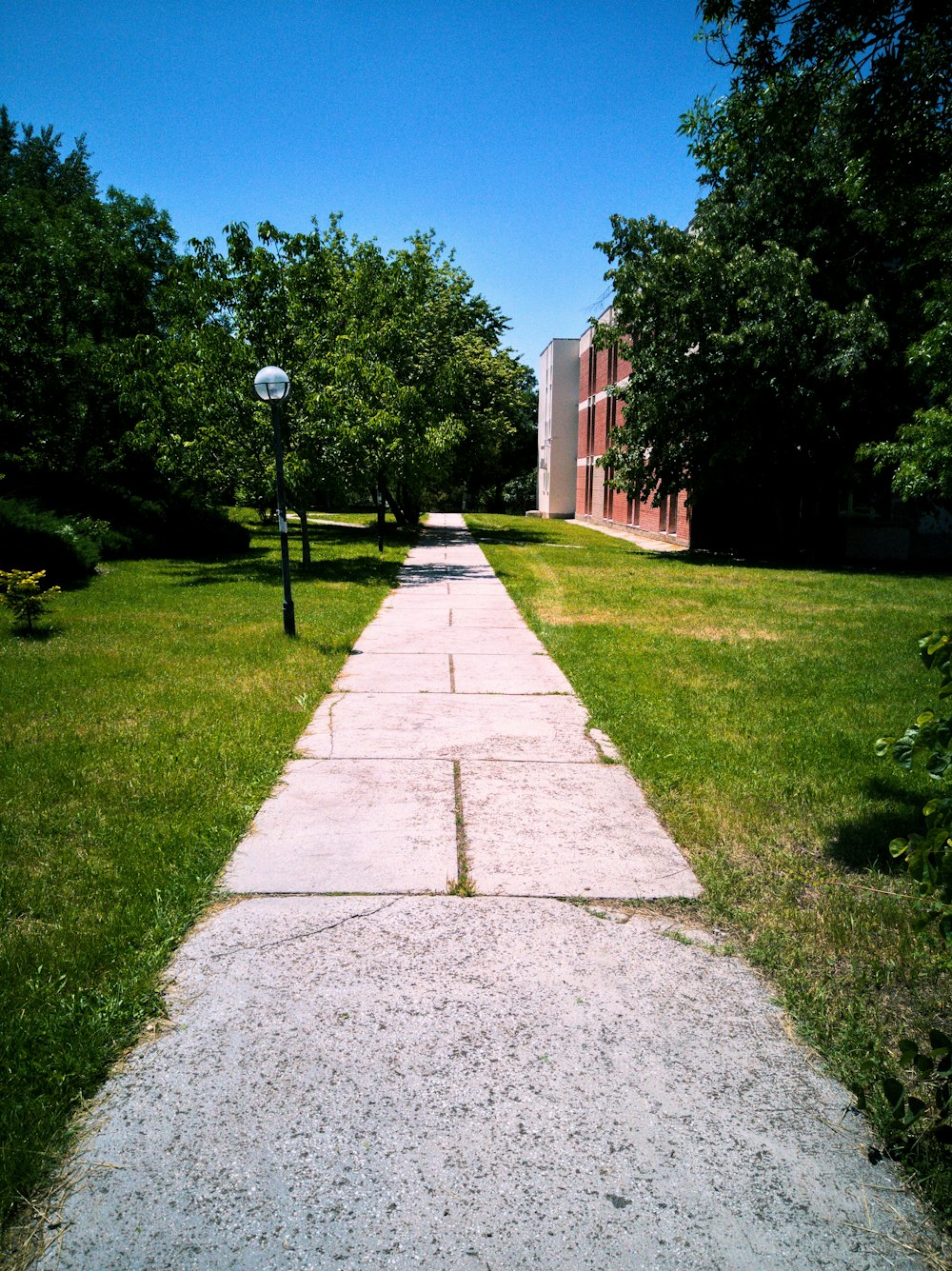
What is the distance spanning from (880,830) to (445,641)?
6012 millimetres

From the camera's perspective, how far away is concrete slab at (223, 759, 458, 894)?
3713 millimetres

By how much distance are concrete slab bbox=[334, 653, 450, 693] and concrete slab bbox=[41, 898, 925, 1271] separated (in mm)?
4255

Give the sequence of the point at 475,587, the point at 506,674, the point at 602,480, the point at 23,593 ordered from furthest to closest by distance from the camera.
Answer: the point at 602,480 → the point at 475,587 → the point at 23,593 → the point at 506,674

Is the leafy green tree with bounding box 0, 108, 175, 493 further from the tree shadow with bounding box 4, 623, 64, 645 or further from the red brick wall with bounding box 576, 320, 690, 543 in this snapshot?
the red brick wall with bounding box 576, 320, 690, 543

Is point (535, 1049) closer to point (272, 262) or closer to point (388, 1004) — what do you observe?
point (388, 1004)

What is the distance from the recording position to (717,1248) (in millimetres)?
1921

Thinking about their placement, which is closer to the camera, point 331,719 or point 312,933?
point 312,933

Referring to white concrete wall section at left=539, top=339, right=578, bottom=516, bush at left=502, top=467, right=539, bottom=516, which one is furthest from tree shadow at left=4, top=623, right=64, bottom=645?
bush at left=502, top=467, right=539, bottom=516

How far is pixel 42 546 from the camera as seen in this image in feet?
44.5

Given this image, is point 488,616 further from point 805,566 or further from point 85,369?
point 85,369

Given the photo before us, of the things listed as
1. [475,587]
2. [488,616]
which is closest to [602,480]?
[475,587]

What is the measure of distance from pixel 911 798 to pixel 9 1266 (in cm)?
460

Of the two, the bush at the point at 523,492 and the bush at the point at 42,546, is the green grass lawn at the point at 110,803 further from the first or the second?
the bush at the point at 523,492

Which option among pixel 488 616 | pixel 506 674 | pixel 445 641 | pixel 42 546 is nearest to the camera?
pixel 506 674
